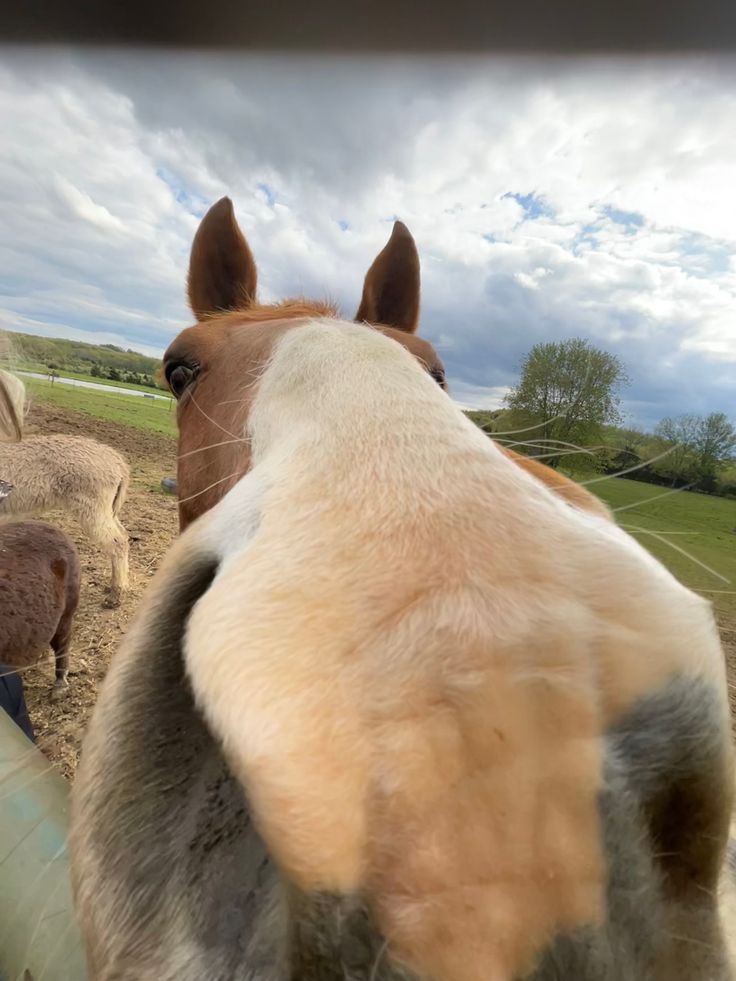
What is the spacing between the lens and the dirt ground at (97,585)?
8.00ft

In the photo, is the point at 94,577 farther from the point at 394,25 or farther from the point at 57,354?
the point at 394,25

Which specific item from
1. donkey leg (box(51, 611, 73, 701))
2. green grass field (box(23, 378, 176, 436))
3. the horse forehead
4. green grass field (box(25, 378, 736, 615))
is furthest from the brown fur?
green grass field (box(23, 378, 176, 436))

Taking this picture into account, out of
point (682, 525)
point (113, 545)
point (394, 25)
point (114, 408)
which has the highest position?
point (394, 25)

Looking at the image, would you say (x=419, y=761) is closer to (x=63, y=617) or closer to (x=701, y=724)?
(x=701, y=724)

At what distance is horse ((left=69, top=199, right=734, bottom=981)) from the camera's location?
0.27m

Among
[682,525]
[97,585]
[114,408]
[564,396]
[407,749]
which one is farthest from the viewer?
[114,408]

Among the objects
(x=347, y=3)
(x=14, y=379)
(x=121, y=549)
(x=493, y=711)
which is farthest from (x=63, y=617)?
(x=347, y=3)

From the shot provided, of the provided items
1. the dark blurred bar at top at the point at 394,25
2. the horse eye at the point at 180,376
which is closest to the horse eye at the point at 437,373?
the horse eye at the point at 180,376

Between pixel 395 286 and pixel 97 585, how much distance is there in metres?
3.62

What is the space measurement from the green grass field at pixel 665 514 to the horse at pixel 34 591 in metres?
0.80

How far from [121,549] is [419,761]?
3612 millimetres

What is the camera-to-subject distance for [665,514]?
7.27 ft

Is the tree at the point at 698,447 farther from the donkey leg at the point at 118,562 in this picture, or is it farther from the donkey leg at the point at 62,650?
the donkey leg at the point at 118,562

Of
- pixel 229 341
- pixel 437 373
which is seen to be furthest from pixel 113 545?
pixel 437 373
